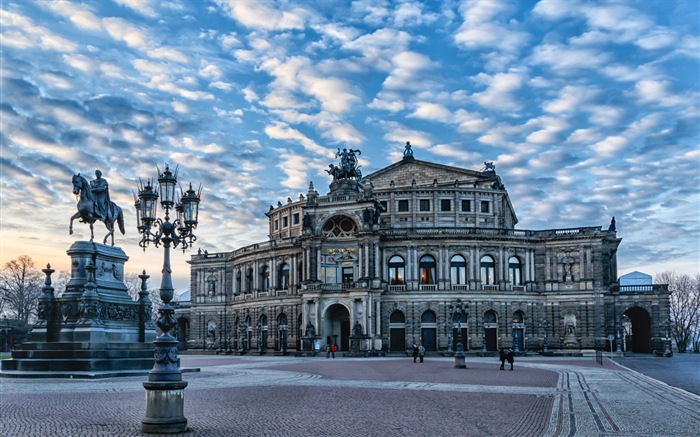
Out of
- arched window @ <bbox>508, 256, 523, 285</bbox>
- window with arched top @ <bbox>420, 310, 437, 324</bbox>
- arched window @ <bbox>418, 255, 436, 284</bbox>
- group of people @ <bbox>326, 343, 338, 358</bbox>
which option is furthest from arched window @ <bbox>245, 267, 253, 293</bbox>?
arched window @ <bbox>508, 256, 523, 285</bbox>

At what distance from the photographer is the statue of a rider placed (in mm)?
34125

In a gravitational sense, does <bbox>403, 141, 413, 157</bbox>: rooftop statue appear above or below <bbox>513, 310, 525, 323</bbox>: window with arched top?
above

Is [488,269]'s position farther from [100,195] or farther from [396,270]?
[100,195]

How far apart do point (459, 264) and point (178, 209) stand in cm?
6040

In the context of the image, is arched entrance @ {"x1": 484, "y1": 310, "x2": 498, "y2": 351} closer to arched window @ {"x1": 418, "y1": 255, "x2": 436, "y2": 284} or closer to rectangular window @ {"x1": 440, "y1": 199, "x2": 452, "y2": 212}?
arched window @ {"x1": 418, "y1": 255, "x2": 436, "y2": 284}

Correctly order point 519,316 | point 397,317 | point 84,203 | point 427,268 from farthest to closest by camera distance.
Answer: point 427,268
point 519,316
point 397,317
point 84,203

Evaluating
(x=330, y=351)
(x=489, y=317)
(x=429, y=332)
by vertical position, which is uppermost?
(x=489, y=317)

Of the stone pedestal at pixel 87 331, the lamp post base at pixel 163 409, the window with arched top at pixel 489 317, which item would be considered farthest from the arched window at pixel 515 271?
the lamp post base at pixel 163 409

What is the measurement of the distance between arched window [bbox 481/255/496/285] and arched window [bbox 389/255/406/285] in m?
8.76

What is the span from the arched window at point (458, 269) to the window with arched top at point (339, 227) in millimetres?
11513

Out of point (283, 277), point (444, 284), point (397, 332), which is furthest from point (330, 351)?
point (283, 277)

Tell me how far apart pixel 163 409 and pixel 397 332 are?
6444cm

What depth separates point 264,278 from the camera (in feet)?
297

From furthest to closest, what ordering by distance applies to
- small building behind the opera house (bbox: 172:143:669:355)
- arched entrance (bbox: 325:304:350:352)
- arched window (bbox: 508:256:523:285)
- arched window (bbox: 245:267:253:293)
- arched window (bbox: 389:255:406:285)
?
arched window (bbox: 245:267:253:293), arched window (bbox: 508:256:523:285), arched window (bbox: 389:255:406:285), arched entrance (bbox: 325:304:350:352), small building behind the opera house (bbox: 172:143:669:355)
